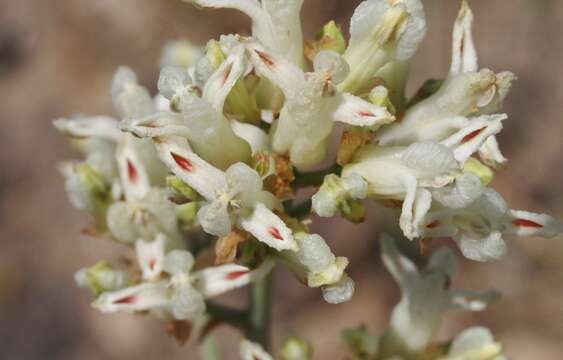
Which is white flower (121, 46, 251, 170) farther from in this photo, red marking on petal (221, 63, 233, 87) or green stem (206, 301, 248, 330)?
green stem (206, 301, 248, 330)

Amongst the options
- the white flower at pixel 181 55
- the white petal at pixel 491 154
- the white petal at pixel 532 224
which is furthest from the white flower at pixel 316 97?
the white flower at pixel 181 55

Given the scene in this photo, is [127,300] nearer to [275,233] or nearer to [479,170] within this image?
[275,233]

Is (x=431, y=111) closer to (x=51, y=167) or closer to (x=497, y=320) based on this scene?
(x=497, y=320)

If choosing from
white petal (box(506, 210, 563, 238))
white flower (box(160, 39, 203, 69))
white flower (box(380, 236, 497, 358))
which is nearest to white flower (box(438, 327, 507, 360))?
white flower (box(380, 236, 497, 358))

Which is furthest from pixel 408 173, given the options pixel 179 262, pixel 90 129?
pixel 90 129

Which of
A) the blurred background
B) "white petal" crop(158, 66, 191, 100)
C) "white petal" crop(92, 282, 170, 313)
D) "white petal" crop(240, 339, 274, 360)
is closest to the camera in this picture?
"white petal" crop(158, 66, 191, 100)
